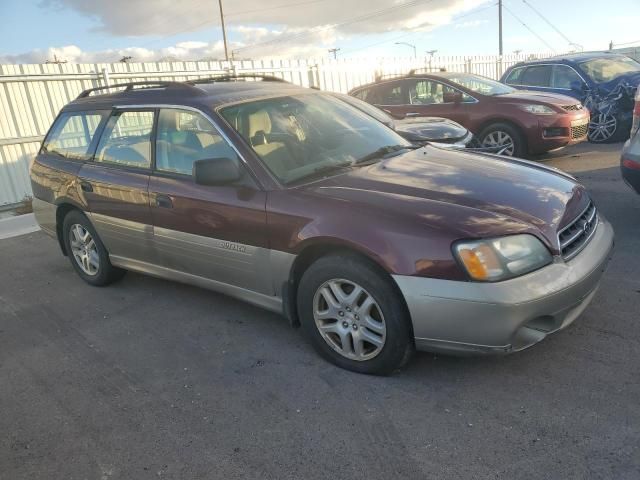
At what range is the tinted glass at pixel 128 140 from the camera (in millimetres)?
4109

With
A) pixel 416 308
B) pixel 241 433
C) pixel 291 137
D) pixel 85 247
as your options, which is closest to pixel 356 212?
pixel 416 308

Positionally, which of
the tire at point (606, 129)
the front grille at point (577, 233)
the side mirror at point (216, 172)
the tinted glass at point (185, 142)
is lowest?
the tire at point (606, 129)

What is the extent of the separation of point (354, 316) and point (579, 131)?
6.85 metres

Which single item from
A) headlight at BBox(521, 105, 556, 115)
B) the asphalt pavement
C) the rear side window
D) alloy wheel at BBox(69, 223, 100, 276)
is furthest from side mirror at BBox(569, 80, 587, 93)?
alloy wheel at BBox(69, 223, 100, 276)

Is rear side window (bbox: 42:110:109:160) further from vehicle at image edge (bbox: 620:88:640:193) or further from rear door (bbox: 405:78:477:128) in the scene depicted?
rear door (bbox: 405:78:477:128)

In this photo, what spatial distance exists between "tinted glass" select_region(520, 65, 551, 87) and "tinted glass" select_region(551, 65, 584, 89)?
0.12 meters

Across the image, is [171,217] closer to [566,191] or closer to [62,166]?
[62,166]

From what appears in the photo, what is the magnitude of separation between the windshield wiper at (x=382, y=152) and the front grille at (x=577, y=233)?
133 centimetres

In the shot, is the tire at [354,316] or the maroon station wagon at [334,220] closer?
the maroon station wagon at [334,220]

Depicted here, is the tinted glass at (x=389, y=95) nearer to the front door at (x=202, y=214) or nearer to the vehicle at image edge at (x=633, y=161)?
the vehicle at image edge at (x=633, y=161)

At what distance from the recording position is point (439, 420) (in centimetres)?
264

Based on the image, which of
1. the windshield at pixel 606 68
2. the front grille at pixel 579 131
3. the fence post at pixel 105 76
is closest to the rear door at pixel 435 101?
the front grille at pixel 579 131

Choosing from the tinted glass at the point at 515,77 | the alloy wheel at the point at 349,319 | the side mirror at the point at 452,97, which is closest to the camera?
the alloy wheel at the point at 349,319

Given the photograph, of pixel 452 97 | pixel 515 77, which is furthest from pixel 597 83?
pixel 452 97
